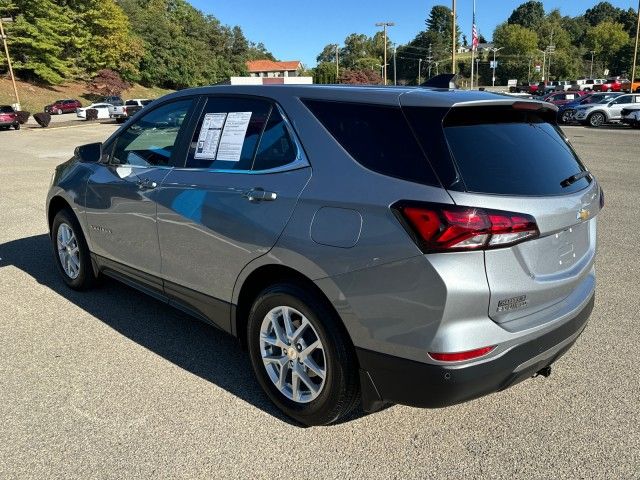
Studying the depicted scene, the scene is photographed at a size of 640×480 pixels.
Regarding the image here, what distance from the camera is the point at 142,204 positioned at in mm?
3682

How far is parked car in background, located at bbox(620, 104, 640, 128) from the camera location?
81.5 feet

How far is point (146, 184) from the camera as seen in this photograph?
143 inches

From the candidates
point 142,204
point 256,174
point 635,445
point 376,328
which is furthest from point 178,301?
point 635,445

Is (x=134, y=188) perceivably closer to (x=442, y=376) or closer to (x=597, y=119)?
(x=442, y=376)

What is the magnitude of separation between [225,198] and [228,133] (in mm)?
442

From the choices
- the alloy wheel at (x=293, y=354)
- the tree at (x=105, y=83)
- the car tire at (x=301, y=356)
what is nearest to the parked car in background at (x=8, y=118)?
the tree at (x=105, y=83)

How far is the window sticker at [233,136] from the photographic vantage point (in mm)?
3115

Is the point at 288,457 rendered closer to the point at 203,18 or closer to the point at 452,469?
the point at 452,469

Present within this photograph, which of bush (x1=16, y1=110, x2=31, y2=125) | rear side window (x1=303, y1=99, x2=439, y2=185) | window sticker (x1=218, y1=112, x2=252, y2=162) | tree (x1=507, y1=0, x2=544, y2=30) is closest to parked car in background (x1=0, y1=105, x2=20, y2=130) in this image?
bush (x1=16, y1=110, x2=31, y2=125)

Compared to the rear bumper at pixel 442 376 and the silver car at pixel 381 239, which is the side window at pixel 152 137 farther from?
the rear bumper at pixel 442 376

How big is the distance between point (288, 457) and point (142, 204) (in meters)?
1.99

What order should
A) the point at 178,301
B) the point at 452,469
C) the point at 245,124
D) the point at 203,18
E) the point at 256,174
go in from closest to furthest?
the point at 452,469
the point at 256,174
the point at 245,124
the point at 178,301
the point at 203,18

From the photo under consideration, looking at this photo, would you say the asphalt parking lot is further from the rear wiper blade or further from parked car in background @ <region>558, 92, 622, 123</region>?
parked car in background @ <region>558, 92, 622, 123</region>

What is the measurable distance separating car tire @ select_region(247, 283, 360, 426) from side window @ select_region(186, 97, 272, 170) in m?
0.80
